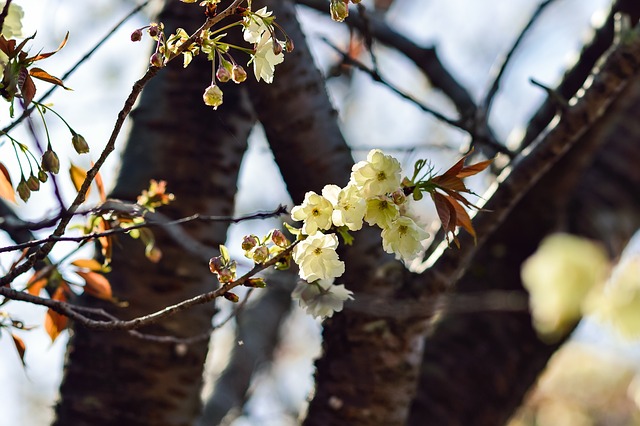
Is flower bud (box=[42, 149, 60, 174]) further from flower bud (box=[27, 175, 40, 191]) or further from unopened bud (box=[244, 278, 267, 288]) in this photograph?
unopened bud (box=[244, 278, 267, 288])

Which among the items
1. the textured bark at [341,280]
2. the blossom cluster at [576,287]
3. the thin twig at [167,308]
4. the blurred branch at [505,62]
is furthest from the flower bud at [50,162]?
the blossom cluster at [576,287]

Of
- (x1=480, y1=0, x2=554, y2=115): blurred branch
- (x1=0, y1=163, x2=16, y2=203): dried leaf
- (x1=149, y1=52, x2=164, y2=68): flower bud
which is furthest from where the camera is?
(x1=480, y1=0, x2=554, y2=115): blurred branch

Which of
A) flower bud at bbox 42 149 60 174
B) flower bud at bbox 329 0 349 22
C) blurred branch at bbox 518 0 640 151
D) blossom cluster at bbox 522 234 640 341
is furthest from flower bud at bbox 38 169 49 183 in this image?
blossom cluster at bbox 522 234 640 341

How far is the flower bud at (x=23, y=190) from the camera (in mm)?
753

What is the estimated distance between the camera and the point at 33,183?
0.76 meters

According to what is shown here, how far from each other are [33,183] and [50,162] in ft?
0.18

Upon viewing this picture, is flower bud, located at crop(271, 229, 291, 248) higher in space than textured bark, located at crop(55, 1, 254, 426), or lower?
lower

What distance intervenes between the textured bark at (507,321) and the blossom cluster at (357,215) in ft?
3.70

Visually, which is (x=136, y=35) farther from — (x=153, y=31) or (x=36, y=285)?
(x=36, y=285)

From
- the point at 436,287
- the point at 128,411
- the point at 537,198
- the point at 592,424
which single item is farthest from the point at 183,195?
the point at 592,424

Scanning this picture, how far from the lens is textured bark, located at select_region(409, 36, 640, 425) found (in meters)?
1.79

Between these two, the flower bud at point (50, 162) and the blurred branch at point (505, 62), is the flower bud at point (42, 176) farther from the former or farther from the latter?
the blurred branch at point (505, 62)

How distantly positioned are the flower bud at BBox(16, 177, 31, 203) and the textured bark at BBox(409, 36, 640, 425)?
1231mm

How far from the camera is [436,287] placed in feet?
3.99
